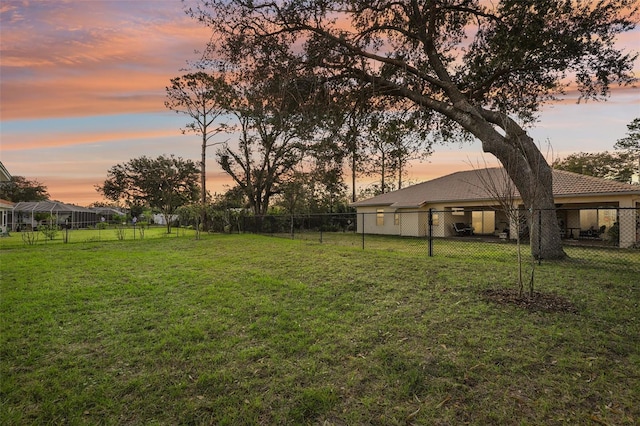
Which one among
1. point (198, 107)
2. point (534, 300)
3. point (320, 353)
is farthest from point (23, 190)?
point (534, 300)

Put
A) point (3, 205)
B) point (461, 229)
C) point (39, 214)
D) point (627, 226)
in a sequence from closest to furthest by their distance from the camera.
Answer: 1. point (627, 226)
2. point (461, 229)
3. point (3, 205)
4. point (39, 214)

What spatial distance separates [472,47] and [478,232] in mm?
12490

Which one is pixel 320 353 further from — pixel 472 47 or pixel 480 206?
pixel 480 206

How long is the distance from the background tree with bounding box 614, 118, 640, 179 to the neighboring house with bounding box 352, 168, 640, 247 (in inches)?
495

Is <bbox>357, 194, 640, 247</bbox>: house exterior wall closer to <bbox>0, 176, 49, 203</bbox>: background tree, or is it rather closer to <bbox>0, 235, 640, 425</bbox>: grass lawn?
<bbox>0, 235, 640, 425</bbox>: grass lawn

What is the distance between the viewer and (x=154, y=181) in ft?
145

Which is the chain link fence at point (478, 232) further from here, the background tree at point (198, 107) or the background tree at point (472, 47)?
the background tree at point (198, 107)

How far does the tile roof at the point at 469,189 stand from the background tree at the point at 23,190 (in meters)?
49.5

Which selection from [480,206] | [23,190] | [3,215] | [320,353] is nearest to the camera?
[320,353]

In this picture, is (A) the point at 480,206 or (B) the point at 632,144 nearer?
(A) the point at 480,206

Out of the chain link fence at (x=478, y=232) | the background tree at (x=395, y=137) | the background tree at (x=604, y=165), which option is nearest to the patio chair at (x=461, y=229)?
the chain link fence at (x=478, y=232)

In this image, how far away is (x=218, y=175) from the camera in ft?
95.0

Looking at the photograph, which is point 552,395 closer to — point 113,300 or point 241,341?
point 241,341

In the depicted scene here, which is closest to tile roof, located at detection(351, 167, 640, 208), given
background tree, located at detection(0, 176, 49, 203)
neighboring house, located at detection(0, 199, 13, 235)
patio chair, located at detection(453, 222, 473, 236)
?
patio chair, located at detection(453, 222, 473, 236)
